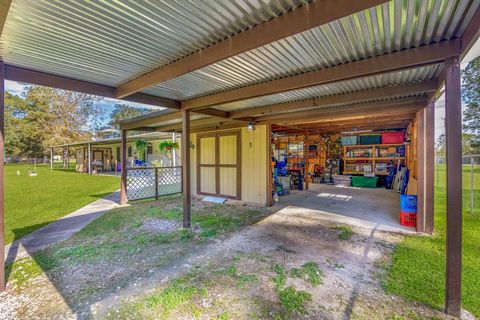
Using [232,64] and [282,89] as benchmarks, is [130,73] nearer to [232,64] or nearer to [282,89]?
[232,64]

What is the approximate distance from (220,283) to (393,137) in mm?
10140

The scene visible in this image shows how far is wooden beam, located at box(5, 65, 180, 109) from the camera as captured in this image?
9.92 feet

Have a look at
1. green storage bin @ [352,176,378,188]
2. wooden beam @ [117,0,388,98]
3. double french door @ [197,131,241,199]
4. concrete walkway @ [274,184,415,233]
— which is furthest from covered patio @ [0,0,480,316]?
green storage bin @ [352,176,378,188]

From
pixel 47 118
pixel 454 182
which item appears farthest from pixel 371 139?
pixel 47 118

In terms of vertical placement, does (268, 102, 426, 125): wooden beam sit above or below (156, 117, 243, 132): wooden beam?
below

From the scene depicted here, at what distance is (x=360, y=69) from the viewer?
276 cm

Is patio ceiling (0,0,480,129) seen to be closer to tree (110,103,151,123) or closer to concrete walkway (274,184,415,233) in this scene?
concrete walkway (274,184,415,233)

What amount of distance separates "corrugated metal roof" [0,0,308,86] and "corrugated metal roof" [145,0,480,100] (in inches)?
22.1

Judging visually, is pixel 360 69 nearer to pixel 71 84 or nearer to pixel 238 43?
pixel 238 43

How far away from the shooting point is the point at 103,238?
424 centimetres

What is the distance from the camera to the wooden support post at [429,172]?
4203mm

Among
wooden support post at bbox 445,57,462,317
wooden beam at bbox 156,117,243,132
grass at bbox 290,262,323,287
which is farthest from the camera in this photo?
wooden beam at bbox 156,117,243,132

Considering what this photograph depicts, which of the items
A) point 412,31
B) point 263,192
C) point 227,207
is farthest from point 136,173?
point 412,31

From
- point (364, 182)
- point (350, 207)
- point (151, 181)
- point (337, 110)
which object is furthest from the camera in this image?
point (364, 182)
